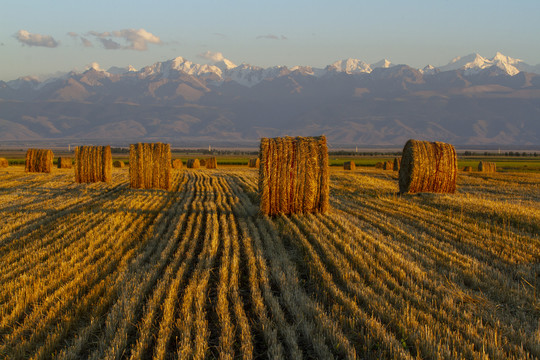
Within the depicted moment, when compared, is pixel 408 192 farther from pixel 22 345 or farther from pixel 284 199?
pixel 22 345

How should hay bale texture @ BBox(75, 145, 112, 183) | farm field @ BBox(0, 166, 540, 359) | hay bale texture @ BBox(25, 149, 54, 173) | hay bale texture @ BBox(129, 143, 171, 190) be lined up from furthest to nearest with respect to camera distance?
hay bale texture @ BBox(25, 149, 54, 173)
hay bale texture @ BBox(75, 145, 112, 183)
hay bale texture @ BBox(129, 143, 171, 190)
farm field @ BBox(0, 166, 540, 359)

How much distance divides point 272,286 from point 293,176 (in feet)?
18.9

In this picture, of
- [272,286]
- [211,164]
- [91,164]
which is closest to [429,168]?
[272,286]

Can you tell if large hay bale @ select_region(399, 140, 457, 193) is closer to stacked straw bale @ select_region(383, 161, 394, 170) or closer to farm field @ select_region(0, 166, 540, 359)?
farm field @ select_region(0, 166, 540, 359)

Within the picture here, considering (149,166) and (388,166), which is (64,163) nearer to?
(149,166)

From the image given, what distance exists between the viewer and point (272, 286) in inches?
262

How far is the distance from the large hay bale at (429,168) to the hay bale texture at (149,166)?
34.4 ft

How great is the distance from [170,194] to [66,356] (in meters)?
14.0

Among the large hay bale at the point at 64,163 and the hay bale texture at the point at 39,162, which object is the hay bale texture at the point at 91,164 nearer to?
the hay bale texture at the point at 39,162

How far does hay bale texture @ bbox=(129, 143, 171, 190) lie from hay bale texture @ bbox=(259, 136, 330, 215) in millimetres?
8672

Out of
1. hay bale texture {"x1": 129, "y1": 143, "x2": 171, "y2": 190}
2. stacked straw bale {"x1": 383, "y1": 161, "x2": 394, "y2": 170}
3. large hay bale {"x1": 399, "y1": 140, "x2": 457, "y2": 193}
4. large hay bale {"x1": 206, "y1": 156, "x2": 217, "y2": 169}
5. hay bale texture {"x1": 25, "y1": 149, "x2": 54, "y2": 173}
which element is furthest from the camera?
large hay bale {"x1": 206, "y1": 156, "x2": 217, "y2": 169}

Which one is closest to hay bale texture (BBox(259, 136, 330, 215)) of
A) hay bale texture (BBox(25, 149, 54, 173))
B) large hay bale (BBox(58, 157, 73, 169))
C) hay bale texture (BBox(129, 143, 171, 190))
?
hay bale texture (BBox(129, 143, 171, 190))

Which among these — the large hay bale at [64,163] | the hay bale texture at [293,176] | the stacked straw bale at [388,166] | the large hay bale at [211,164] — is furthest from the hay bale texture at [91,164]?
the stacked straw bale at [388,166]

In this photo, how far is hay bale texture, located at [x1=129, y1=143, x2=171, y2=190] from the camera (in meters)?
19.3
